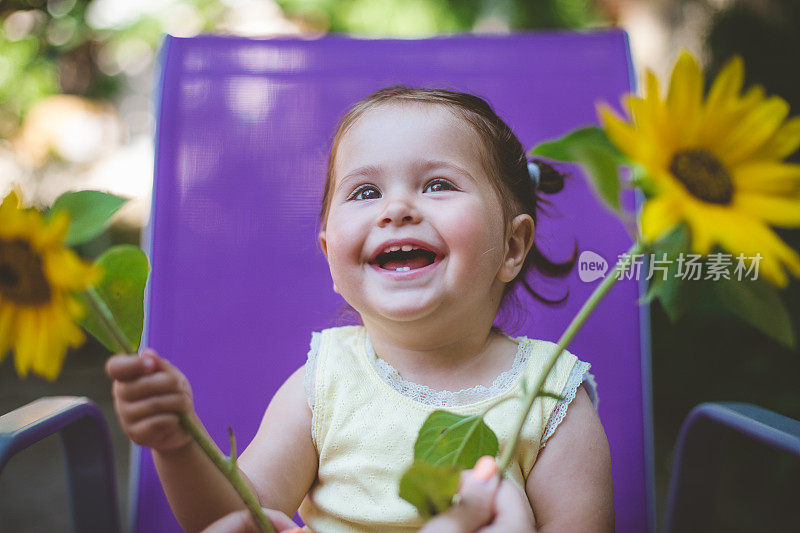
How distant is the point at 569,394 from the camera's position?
29.9 inches

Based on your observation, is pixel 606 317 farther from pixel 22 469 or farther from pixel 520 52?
pixel 22 469

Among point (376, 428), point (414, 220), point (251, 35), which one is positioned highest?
point (251, 35)

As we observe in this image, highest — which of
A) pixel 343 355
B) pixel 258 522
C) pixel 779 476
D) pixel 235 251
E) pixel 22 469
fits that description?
pixel 235 251

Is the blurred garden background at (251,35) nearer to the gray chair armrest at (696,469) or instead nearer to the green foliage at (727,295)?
the gray chair armrest at (696,469)

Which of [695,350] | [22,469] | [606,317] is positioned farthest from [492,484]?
[22,469]

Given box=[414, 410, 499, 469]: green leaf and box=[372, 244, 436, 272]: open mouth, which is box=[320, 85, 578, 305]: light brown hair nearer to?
box=[372, 244, 436, 272]: open mouth

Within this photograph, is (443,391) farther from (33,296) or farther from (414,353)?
(33,296)

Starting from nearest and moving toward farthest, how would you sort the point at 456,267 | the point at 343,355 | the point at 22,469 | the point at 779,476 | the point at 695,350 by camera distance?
the point at 456,267, the point at 343,355, the point at 779,476, the point at 695,350, the point at 22,469

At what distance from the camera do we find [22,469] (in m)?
1.81

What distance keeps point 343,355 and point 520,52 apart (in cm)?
58

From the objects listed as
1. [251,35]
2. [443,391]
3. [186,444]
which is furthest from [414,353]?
[251,35]

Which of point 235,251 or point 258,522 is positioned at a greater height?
point 235,251

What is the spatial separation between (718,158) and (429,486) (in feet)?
0.89

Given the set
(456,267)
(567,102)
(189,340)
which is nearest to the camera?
(456,267)
